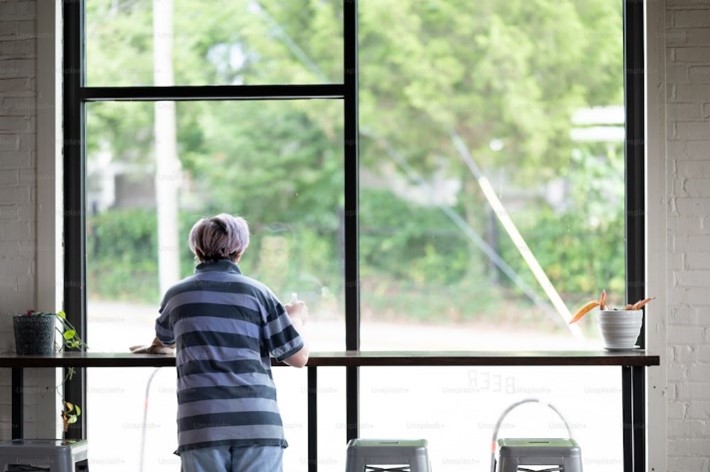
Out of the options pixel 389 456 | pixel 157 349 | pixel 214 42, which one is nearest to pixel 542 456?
pixel 389 456

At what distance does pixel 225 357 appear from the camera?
3484 mm

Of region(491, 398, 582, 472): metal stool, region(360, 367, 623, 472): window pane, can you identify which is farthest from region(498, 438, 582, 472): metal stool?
region(360, 367, 623, 472): window pane

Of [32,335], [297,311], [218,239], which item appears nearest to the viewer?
[218,239]

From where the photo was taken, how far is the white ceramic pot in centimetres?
425

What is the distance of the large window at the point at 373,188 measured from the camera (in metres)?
4.68

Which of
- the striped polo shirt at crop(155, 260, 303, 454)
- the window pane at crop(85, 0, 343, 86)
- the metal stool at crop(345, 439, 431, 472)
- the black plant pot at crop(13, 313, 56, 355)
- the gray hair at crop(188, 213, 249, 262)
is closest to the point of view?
the striped polo shirt at crop(155, 260, 303, 454)

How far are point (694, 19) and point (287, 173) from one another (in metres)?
1.83

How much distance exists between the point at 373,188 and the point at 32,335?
1.55 meters

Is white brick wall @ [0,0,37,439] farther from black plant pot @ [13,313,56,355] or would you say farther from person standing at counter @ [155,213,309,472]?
person standing at counter @ [155,213,309,472]

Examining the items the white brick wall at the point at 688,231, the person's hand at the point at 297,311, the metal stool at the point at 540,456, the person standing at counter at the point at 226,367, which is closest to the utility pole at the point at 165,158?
the person's hand at the point at 297,311

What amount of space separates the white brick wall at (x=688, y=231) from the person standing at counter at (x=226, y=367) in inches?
69.0

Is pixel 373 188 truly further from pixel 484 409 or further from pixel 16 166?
pixel 16 166

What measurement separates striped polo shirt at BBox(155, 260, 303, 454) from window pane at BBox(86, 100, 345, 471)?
3.84ft

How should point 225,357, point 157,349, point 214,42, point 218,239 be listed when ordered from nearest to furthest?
point 225,357 → point 218,239 → point 157,349 → point 214,42
